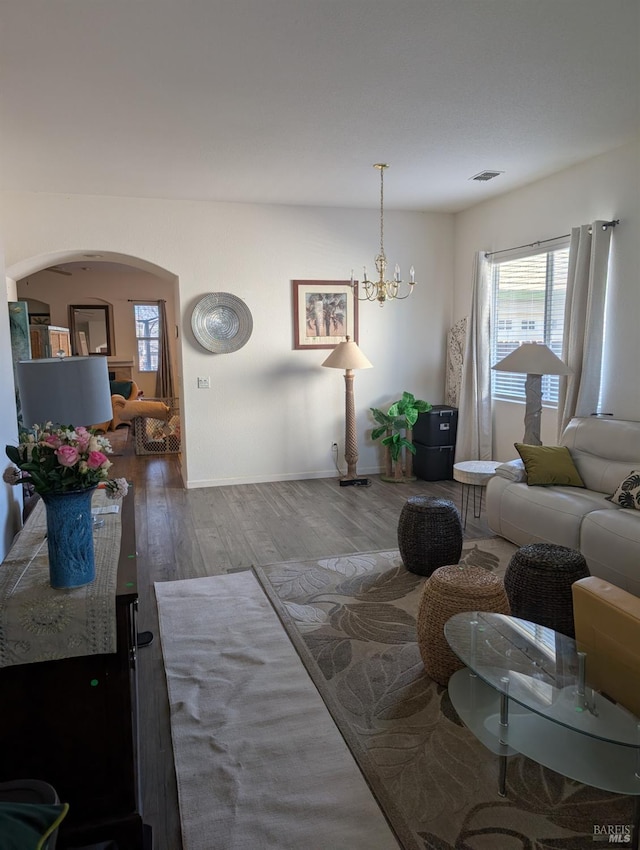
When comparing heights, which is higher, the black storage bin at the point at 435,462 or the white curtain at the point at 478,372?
the white curtain at the point at 478,372

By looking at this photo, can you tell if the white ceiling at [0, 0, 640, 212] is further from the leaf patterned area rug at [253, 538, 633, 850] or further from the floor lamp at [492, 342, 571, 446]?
the leaf patterned area rug at [253, 538, 633, 850]

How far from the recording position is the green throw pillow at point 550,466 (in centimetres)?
417

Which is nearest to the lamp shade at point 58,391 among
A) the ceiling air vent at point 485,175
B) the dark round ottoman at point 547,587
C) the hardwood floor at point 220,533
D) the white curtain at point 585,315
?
the hardwood floor at point 220,533

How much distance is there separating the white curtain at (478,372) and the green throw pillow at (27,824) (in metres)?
5.44

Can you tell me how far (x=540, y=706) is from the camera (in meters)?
1.84

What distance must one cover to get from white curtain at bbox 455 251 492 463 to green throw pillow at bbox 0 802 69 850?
17.9ft

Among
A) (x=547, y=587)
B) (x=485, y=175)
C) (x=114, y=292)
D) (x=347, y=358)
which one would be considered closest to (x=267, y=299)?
(x=347, y=358)

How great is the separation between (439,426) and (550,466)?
7.23 ft

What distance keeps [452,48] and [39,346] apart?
6.96 meters

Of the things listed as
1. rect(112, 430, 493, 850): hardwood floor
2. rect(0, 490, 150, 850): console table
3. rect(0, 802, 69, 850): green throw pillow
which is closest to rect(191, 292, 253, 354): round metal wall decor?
rect(112, 430, 493, 850): hardwood floor

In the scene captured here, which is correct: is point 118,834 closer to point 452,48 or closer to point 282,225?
point 452,48

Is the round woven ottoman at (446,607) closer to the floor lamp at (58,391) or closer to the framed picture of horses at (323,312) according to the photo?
the floor lamp at (58,391)

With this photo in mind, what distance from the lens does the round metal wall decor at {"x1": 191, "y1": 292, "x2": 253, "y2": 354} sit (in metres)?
5.98

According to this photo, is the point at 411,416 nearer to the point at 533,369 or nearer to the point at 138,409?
the point at 533,369
